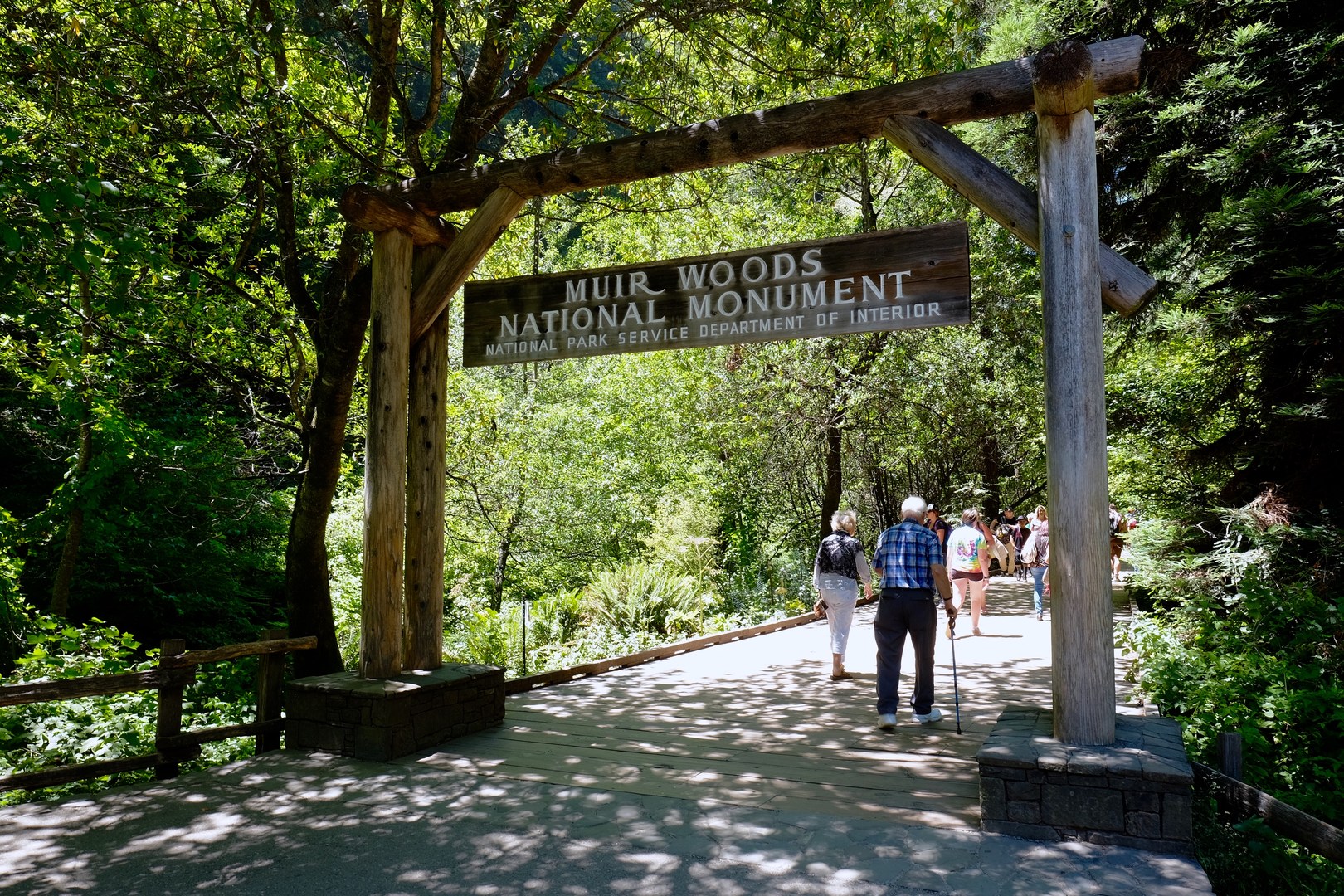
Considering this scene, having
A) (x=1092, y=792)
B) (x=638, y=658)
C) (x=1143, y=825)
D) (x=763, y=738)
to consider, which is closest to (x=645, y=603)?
(x=638, y=658)

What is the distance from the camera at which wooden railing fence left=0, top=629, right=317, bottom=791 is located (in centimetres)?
525

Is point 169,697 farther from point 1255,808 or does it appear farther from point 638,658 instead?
point 1255,808

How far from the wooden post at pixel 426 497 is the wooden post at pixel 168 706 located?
58.4 inches

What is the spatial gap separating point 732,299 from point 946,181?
150 cm

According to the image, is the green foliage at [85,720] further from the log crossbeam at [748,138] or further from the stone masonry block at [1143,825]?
the stone masonry block at [1143,825]

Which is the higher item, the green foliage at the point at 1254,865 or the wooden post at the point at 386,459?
the wooden post at the point at 386,459

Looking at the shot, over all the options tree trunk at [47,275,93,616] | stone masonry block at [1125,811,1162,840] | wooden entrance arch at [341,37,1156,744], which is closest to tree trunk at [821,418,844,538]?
wooden entrance arch at [341,37,1156,744]

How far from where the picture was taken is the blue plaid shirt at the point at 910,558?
673 cm

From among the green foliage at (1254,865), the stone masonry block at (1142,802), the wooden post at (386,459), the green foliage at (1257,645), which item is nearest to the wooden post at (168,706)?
the wooden post at (386,459)

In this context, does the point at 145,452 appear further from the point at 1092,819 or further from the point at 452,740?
the point at 1092,819

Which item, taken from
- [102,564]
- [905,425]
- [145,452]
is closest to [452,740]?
[145,452]

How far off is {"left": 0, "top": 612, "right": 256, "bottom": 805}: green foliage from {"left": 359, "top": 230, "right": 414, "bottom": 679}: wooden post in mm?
1521

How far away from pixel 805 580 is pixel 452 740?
39.6ft

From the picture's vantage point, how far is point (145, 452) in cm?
1122
